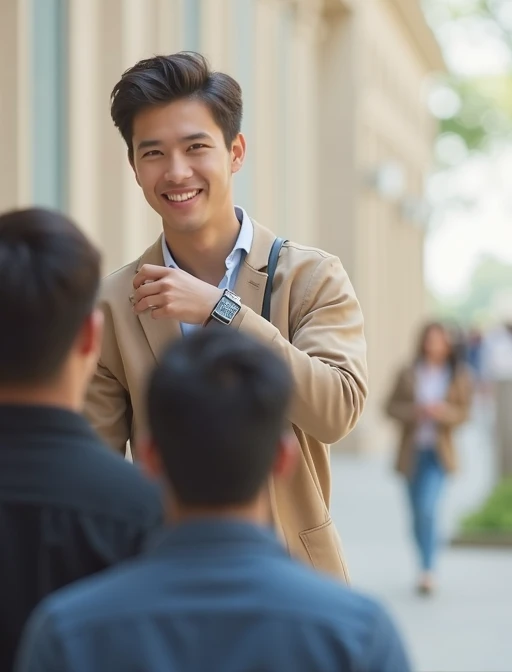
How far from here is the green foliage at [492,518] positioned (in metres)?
12.9

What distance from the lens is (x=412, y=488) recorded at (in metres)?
10.3

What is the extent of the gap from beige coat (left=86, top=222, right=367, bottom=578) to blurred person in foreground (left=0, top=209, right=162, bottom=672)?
106 centimetres

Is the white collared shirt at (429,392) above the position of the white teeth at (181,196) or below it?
below

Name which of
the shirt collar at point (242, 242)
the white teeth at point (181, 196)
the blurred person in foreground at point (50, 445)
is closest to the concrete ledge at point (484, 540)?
the shirt collar at point (242, 242)

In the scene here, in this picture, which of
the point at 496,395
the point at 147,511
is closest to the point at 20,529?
the point at 147,511

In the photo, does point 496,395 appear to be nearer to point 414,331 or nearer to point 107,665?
point 414,331

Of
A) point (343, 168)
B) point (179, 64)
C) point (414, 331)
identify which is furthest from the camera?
point (414, 331)

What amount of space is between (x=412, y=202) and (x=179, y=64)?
81.6ft

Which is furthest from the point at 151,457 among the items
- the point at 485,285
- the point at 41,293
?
the point at 485,285

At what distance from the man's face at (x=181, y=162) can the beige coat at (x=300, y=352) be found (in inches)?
6.8

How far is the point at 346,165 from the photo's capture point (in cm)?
2108

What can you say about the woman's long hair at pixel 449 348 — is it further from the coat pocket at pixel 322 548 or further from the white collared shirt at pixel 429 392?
the coat pocket at pixel 322 548

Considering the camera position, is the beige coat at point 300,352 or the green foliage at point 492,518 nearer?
the beige coat at point 300,352

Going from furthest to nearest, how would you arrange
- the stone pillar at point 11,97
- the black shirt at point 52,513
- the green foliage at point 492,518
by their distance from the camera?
the green foliage at point 492,518, the stone pillar at point 11,97, the black shirt at point 52,513
